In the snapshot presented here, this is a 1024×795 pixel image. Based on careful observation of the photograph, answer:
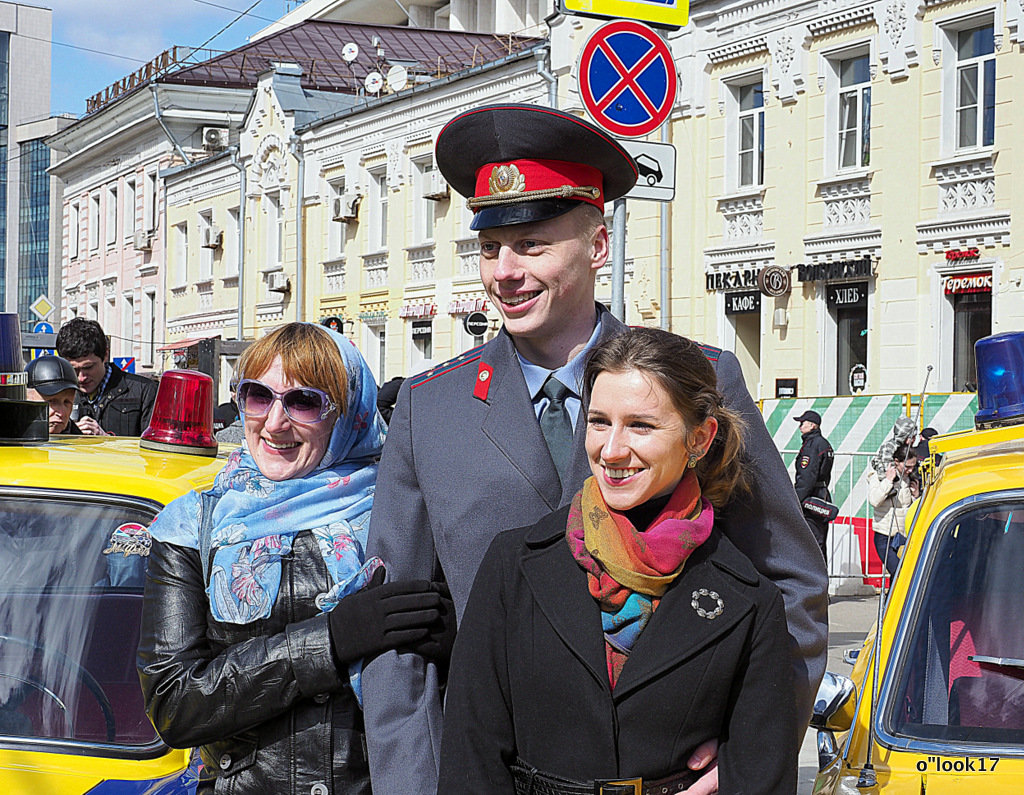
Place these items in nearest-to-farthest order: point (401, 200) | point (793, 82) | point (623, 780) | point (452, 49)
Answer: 1. point (623, 780)
2. point (793, 82)
3. point (401, 200)
4. point (452, 49)

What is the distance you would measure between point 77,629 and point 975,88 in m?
15.6

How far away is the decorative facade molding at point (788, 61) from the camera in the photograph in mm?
18703

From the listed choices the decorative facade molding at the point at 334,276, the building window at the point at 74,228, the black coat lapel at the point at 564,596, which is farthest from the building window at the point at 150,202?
the black coat lapel at the point at 564,596

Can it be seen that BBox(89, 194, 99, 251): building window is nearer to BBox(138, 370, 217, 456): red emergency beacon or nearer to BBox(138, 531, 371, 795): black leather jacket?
BBox(138, 370, 217, 456): red emergency beacon

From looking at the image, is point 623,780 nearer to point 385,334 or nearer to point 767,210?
point 767,210

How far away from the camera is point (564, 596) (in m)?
2.36

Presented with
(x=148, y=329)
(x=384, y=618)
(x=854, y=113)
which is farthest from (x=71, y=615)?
(x=148, y=329)

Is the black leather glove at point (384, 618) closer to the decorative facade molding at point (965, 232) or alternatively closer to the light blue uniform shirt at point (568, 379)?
the light blue uniform shirt at point (568, 379)

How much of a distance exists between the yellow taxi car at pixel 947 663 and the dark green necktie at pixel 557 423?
982mm

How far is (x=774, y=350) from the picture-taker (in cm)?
1923

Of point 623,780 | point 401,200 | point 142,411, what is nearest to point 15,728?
point 623,780

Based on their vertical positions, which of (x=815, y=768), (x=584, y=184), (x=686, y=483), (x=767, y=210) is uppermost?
(x=767, y=210)

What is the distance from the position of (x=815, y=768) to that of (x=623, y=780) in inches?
211

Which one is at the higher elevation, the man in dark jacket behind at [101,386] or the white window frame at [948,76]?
the white window frame at [948,76]
